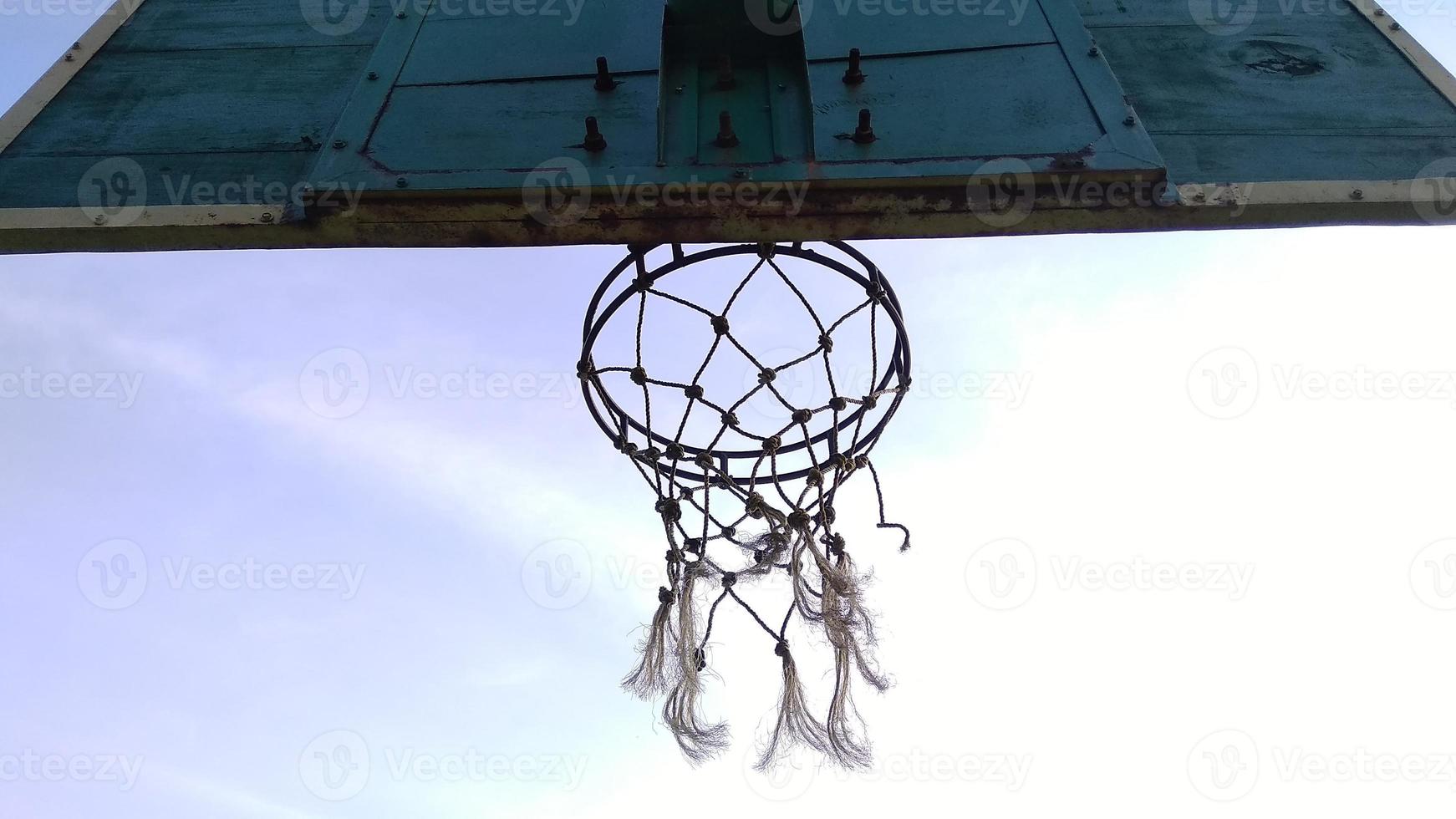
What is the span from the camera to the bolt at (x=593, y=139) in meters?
2.86

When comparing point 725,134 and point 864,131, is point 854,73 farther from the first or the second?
point 725,134

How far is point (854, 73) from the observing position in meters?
3.04

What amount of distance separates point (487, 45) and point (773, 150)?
1.04m

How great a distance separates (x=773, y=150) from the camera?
2.88 meters

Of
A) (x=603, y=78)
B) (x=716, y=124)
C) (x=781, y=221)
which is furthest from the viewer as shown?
(x=603, y=78)

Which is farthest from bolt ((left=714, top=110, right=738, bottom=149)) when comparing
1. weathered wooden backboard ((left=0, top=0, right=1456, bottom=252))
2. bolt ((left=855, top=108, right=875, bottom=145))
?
bolt ((left=855, top=108, right=875, bottom=145))

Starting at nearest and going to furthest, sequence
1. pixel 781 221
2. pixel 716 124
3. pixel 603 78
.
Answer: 1. pixel 781 221
2. pixel 716 124
3. pixel 603 78

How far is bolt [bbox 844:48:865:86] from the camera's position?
3.04 metres

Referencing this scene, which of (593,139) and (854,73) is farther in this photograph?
(854,73)

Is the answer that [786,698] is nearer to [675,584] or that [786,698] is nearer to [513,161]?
[675,584]


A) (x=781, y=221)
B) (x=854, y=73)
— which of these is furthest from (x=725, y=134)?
(x=854, y=73)

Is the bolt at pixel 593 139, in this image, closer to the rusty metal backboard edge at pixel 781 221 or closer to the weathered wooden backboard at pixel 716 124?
the weathered wooden backboard at pixel 716 124

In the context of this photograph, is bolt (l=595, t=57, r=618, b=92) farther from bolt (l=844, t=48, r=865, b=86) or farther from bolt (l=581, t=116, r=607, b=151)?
bolt (l=844, t=48, r=865, b=86)

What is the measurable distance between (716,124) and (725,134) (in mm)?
114
